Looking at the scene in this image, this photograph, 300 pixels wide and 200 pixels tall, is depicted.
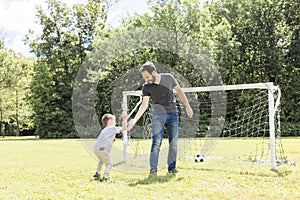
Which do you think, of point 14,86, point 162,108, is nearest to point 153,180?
point 162,108

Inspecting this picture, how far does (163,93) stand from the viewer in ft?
18.8

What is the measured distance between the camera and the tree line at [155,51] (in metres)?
17.0

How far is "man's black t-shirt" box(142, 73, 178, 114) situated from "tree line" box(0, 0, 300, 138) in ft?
24.7

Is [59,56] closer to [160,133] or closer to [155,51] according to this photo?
[155,51]

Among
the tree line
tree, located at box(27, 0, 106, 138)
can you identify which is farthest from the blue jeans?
tree, located at box(27, 0, 106, 138)

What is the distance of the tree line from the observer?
55.6 feet

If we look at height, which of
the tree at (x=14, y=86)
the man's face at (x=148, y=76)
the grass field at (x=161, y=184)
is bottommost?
the grass field at (x=161, y=184)

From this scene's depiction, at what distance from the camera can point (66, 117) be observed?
27.0m

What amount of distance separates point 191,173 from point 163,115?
97 centimetres

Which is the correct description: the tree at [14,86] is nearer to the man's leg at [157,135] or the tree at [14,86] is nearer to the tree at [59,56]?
the tree at [59,56]

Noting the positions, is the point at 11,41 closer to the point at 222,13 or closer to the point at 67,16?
the point at 67,16

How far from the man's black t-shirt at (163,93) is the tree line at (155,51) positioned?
753 cm

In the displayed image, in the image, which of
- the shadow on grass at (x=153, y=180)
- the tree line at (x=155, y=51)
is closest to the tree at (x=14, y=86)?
the tree line at (x=155, y=51)

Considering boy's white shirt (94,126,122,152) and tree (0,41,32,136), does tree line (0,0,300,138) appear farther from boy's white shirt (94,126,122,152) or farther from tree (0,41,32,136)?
boy's white shirt (94,126,122,152)
